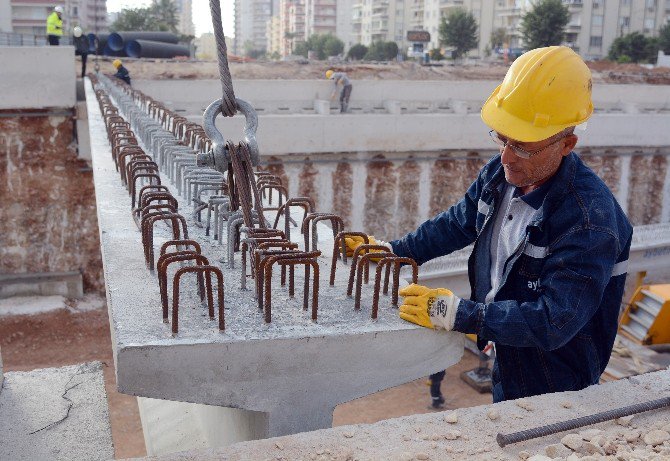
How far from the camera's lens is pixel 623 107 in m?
19.7

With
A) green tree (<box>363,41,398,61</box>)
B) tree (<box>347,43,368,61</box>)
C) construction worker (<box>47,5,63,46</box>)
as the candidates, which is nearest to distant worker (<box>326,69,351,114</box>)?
construction worker (<box>47,5,63,46</box>)

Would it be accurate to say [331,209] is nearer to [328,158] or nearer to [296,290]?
[328,158]

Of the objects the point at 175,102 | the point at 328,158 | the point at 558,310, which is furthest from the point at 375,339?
the point at 175,102

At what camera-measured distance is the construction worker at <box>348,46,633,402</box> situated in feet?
9.32

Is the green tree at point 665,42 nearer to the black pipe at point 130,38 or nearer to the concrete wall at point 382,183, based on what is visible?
the black pipe at point 130,38

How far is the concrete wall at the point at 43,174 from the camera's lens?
510 inches

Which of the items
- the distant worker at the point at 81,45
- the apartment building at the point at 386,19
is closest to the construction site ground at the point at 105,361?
the distant worker at the point at 81,45

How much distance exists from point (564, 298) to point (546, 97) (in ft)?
2.73

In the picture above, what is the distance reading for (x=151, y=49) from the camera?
2727cm

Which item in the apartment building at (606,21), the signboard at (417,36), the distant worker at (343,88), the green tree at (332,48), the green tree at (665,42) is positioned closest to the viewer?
the distant worker at (343,88)

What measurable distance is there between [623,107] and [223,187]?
17570 millimetres

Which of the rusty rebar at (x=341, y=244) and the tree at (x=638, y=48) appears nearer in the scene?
the rusty rebar at (x=341, y=244)

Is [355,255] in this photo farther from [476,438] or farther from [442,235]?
[476,438]

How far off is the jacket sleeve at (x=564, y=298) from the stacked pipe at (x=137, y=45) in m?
20.6
